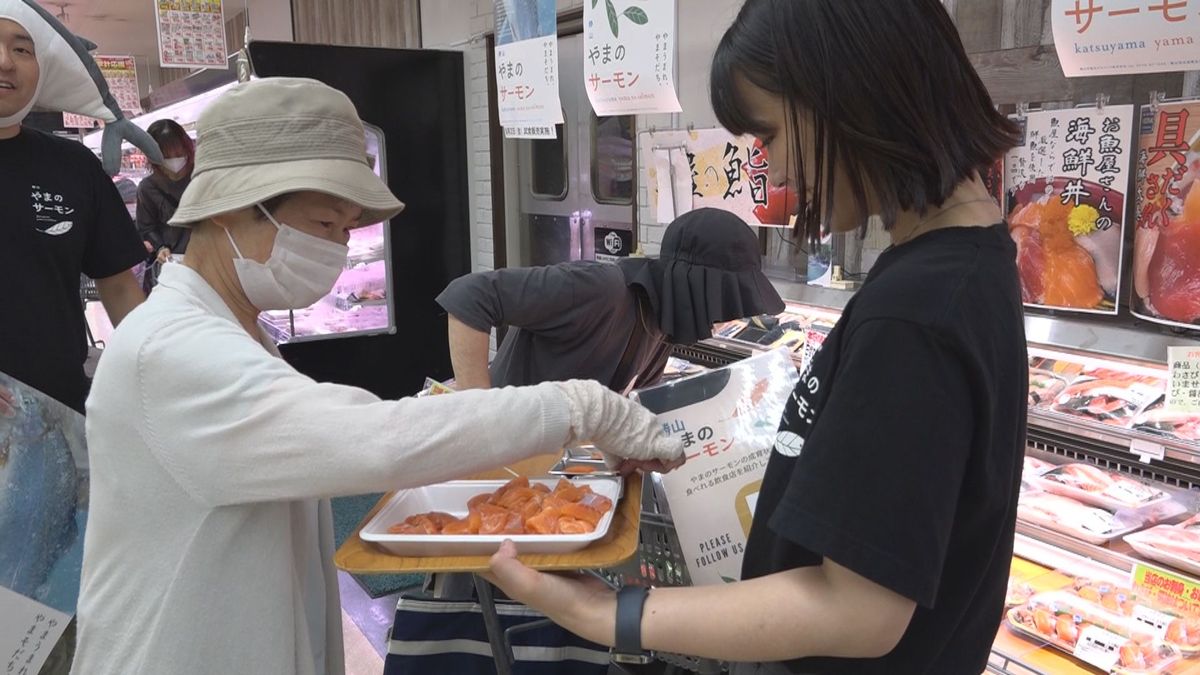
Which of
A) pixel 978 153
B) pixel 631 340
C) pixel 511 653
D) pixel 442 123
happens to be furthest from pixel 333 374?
pixel 978 153

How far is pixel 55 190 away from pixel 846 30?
2.46 m

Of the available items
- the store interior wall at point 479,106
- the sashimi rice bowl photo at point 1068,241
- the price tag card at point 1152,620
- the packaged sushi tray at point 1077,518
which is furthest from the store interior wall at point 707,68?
the price tag card at point 1152,620

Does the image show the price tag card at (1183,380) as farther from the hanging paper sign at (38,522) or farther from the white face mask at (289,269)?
the hanging paper sign at (38,522)

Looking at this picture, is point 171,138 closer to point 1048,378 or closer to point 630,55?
point 630,55

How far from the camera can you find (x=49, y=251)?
249cm

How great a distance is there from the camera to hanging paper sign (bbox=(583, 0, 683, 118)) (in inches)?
124

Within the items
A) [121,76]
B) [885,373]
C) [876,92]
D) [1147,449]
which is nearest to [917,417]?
[885,373]

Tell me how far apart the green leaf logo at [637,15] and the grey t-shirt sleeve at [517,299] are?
104cm

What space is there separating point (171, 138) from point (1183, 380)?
5870 mm

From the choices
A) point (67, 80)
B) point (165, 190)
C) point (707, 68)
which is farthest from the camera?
point (165, 190)

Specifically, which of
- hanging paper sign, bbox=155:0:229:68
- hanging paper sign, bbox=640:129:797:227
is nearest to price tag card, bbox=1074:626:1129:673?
hanging paper sign, bbox=640:129:797:227

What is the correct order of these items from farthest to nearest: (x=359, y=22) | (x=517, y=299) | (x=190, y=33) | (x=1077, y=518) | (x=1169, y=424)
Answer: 1. (x=359, y=22)
2. (x=190, y=33)
3. (x=517, y=299)
4. (x=1077, y=518)
5. (x=1169, y=424)

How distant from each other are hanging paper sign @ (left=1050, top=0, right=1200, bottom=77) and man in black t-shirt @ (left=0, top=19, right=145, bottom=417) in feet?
9.03

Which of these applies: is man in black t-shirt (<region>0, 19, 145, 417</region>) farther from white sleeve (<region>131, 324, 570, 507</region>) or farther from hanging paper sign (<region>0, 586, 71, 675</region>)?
white sleeve (<region>131, 324, 570, 507</region>)
